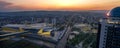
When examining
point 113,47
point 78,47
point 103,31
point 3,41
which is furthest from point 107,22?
point 3,41

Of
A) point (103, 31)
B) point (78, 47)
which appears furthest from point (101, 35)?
point (78, 47)

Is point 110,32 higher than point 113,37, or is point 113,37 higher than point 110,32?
point 110,32

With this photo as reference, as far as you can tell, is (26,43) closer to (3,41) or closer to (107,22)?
(3,41)

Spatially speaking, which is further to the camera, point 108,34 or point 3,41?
point 3,41

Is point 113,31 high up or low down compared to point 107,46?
up

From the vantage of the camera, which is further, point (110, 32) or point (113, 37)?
point (110, 32)

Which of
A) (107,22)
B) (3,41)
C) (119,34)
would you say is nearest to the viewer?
(119,34)

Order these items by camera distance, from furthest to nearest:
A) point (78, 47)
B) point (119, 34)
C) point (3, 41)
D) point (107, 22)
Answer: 1. point (78, 47)
2. point (3, 41)
3. point (107, 22)
4. point (119, 34)

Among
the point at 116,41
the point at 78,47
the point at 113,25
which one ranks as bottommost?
the point at 78,47
